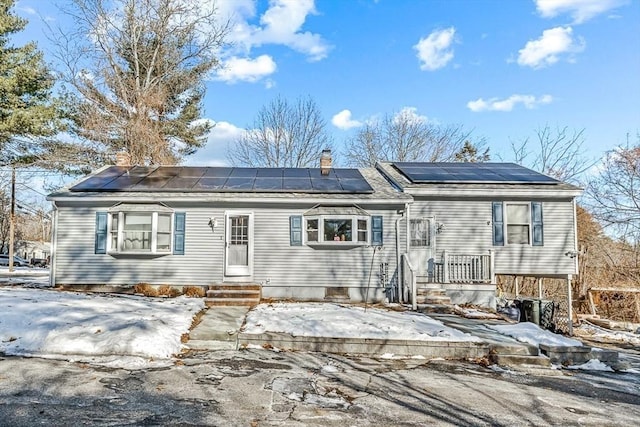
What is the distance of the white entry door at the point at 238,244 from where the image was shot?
38.6 ft

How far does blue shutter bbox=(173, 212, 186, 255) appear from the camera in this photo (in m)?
11.7

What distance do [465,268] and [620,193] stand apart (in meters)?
10.6

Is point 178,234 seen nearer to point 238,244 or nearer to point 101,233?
point 238,244

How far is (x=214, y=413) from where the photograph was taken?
4.08 metres

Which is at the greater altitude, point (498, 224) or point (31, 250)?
point (498, 224)

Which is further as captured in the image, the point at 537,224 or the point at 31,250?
the point at 31,250

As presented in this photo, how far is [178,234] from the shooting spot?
11734 millimetres

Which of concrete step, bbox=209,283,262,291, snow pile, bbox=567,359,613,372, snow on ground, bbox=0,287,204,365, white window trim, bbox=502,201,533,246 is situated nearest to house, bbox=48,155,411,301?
concrete step, bbox=209,283,262,291

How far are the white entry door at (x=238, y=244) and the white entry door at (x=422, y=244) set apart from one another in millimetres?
4846

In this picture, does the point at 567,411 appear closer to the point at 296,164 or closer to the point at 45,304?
the point at 45,304

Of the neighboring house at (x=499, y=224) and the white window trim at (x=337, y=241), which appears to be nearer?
the white window trim at (x=337, y=241)

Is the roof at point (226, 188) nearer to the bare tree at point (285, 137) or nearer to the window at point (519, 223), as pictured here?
the window at point (519, 223)

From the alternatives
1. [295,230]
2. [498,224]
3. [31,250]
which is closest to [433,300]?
[498,224]

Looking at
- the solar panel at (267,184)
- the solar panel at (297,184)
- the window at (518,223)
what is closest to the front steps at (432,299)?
the window at (518,223)
